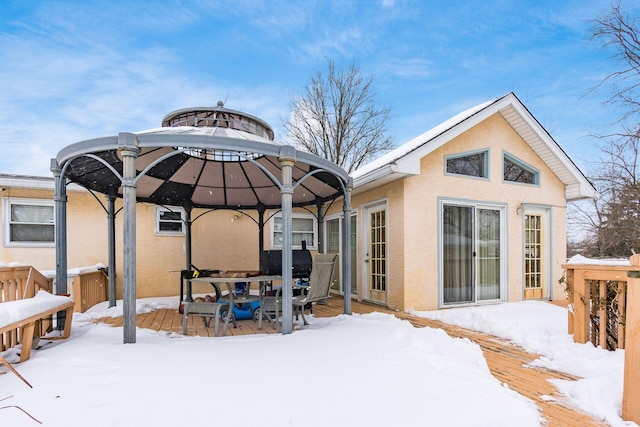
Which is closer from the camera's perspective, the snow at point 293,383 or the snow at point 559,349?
the snow at point 293,383

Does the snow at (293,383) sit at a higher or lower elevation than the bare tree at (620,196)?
lower

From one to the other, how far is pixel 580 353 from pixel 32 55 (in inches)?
446

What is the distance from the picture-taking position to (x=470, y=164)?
7082 millimetres

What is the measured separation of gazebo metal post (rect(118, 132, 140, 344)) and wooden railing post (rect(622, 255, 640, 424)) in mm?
4032

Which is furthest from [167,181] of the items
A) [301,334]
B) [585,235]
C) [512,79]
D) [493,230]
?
[585,235]

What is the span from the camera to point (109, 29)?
732 centimetres

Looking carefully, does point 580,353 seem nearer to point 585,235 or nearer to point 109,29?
point 109,29

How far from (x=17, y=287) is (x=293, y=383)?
125 inches

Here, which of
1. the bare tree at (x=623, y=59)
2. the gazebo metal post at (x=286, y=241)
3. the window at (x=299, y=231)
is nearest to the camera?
the gazebo metal post at (x=286, y=241)

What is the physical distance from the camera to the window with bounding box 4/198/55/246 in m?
6.94

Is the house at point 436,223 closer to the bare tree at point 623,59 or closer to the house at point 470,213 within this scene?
the house at point 470,213

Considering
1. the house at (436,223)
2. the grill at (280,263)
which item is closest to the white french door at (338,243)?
the house at (436,223)

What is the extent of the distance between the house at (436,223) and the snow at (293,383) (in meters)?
2.74

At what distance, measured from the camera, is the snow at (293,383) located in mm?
2148
